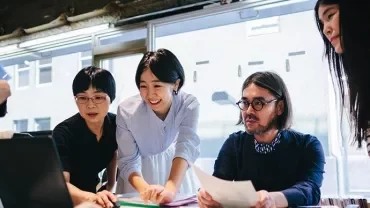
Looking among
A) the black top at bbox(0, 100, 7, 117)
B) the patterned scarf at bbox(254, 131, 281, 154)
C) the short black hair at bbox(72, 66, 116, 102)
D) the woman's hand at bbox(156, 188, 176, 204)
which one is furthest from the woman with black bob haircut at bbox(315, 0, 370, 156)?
the black top at bbox(0, 100, 7, 117)

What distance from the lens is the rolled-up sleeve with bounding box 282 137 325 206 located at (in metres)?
1.19

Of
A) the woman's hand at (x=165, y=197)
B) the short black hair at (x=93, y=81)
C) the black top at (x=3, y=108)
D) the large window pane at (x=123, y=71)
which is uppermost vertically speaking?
the large window pane at (x=123, y=71)

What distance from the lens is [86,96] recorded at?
1.64 meters

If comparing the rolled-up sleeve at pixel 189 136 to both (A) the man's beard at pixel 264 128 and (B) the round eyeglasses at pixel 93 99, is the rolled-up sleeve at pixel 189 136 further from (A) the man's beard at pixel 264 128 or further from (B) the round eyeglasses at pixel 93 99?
(B) the round eyeglasses at pixel 93 99

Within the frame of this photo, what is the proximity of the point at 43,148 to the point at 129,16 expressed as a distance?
244cm

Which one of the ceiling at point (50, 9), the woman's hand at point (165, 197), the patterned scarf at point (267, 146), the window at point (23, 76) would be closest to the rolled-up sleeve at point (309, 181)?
the patterned scarf at point (267, 146)

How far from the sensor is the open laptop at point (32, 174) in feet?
2.68

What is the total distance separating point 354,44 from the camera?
3.11 feet

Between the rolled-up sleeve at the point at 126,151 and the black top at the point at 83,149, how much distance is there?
0.39ft

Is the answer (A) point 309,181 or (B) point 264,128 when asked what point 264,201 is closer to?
(A) point 309,181

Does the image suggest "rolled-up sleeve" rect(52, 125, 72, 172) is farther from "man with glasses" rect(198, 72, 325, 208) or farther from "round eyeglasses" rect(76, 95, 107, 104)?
"man with glasses" rect(198, 72, 325, 208)

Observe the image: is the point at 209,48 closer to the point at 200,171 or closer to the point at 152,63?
the point at 152,63

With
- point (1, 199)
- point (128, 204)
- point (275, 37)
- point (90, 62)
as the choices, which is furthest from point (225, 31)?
point (1, 199)

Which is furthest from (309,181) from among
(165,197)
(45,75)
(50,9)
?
(45,75)
